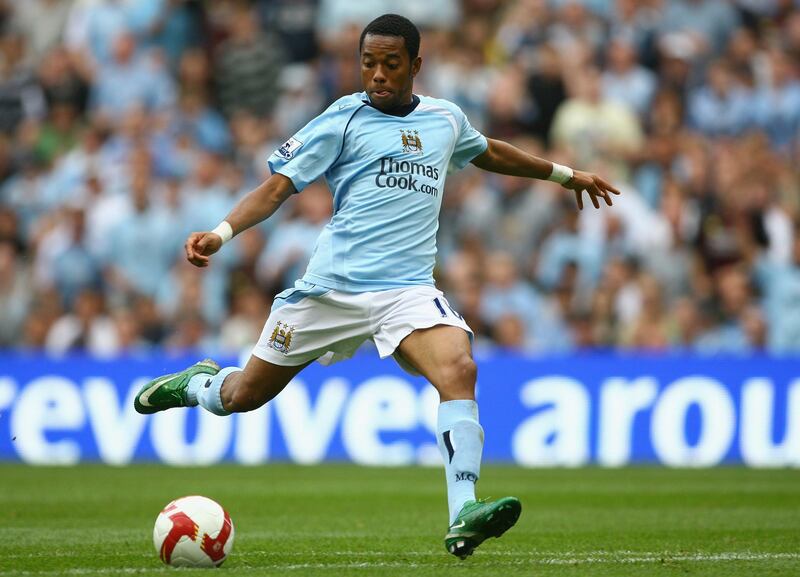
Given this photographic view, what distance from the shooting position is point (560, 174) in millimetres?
8445

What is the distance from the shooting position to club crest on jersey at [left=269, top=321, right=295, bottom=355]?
7.64m

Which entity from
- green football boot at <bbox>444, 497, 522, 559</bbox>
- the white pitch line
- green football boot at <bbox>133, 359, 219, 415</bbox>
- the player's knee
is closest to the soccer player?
the player's knee

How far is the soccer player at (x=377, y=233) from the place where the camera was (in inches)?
290

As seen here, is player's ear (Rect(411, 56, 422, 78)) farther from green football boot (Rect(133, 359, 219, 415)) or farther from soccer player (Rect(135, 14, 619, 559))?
green football boot (Rect(133, 359, 219, 415))

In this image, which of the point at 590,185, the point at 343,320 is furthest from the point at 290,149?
the point at 590,185

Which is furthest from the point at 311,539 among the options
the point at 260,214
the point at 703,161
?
the point at 703,161

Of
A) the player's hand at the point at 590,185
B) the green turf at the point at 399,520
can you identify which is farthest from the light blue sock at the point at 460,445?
A: the player's hand at the point at 590,185

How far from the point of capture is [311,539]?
8586 millimetres

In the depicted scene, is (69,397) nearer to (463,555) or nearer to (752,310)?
(752,310)

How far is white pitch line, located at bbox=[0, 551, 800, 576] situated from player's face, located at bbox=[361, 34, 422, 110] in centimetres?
230

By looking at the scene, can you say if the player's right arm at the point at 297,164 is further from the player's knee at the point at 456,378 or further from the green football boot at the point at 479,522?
the green football boot at the point at 479,522

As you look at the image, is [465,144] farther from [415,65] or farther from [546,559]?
[546,559]

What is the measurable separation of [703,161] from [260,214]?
10857mm

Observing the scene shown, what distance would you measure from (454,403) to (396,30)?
187 centimetres
